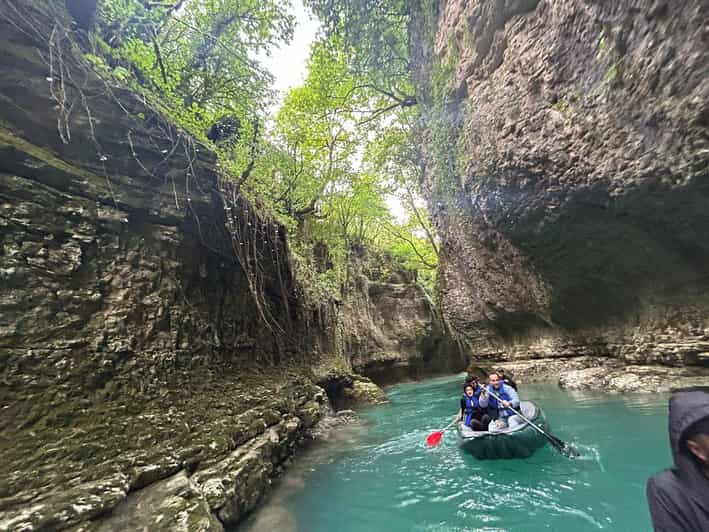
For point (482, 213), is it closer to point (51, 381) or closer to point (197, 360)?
point (197, 360)

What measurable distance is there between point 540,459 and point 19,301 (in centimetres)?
697

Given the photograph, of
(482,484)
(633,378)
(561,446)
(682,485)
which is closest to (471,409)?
(561,446)

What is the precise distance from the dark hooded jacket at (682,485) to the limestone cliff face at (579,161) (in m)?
4.88

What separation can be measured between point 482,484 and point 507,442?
0.83 m

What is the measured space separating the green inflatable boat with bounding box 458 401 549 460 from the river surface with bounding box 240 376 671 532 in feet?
0.53

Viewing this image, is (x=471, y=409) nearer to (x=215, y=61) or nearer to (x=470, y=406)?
(x=470, y=406)

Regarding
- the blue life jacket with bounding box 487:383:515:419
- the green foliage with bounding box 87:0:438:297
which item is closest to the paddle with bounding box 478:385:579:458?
the blue life jacket with bounding box 487:383:515:419

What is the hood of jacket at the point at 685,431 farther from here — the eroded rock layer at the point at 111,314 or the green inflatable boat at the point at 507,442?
the green inflatable boat at the point at 507,442

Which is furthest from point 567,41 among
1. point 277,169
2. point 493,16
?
point 277,169

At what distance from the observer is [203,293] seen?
524cm

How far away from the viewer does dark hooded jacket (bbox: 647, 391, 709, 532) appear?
4.83 ft

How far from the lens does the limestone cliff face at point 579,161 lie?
184 inches

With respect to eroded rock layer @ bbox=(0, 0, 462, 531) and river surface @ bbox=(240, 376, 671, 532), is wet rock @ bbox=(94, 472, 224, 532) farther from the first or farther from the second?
river surface @ bbox=(240, 376, 671, 532)

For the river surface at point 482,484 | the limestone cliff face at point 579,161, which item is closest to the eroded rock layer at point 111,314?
the river surface at point 482,484
